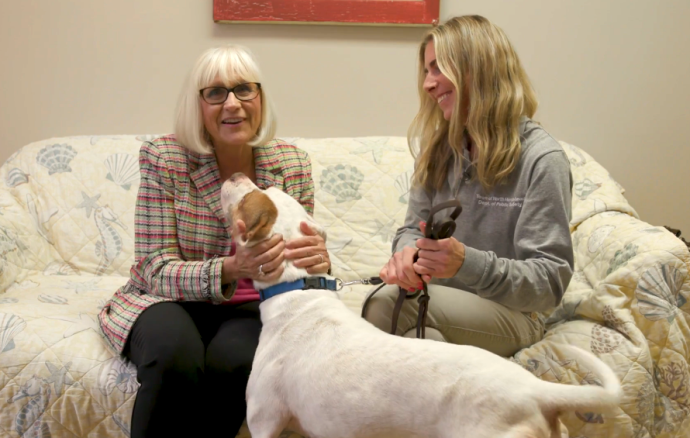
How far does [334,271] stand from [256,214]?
0.96 metres

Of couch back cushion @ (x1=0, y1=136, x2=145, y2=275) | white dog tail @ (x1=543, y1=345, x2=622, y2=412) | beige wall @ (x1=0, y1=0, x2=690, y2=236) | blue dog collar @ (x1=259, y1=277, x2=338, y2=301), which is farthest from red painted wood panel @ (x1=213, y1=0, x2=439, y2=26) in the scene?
white dog tail @ (x1=543, y1=345, x2=622, y2=412)

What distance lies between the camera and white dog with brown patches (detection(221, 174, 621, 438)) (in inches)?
37.8

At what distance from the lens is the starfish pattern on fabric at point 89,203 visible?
2402mm

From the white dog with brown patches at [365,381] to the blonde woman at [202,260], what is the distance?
0.09 meters

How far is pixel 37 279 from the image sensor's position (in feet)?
7.21

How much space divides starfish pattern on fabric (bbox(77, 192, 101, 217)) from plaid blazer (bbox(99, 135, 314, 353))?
831 millimetres

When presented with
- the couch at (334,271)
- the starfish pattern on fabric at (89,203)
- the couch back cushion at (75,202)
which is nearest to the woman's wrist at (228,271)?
the couch at (334,271)

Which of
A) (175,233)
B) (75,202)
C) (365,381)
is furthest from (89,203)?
(365,381)

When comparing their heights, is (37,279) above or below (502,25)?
below

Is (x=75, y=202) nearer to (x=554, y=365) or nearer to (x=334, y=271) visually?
(x=334, y=271)

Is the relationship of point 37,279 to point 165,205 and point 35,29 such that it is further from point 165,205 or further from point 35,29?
point 35,29

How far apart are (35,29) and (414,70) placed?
176cm

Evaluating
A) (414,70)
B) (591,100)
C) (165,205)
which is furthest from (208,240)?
(591,100)

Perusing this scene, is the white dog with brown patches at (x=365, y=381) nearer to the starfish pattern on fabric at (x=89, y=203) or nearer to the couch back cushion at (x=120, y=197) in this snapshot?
the couch back cushion at (x=120, y=197)
